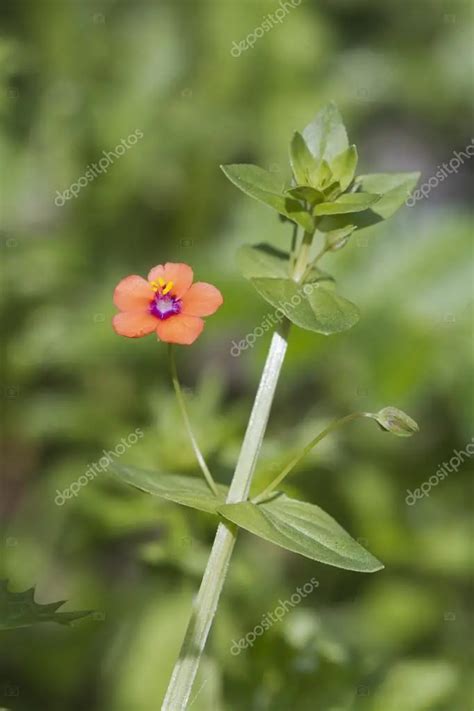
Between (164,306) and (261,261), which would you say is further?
(261,261)

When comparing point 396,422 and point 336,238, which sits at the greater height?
point 336,238

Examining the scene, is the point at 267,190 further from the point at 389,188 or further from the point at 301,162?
the point at 389,188

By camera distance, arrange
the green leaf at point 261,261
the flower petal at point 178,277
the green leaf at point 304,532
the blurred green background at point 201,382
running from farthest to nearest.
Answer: the blurred green background at point 201,382 → the green leaf at point 261,261 → the flower petal at point 178,277 → the green leaf at point 304,532

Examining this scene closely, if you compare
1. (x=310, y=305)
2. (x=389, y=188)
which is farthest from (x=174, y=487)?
(x=389, y=188)

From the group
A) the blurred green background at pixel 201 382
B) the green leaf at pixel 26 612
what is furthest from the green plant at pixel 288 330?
the blurred green background at pixel 201 382

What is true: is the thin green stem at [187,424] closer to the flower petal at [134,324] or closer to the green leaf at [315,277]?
the flower petal at [134,324]

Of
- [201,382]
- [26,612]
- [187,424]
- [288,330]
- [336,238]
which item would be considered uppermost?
[336,238]

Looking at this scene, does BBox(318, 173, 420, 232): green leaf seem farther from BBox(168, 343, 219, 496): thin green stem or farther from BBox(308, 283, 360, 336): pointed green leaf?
BBox(168, 343, 219, 496): thin green stem
